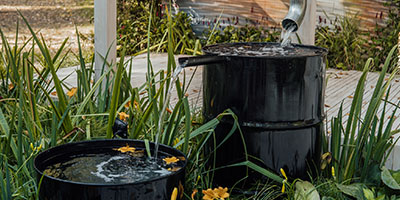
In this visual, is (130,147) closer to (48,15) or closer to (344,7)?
(344,7)

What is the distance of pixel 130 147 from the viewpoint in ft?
6.38

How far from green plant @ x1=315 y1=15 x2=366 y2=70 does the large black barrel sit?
3799 millimetres

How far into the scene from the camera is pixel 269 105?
2.04 m

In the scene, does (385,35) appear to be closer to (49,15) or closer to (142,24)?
(142,24)

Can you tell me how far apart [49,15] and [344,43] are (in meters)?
7.40

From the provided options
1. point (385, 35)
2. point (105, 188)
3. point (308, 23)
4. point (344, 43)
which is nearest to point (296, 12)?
point (308, 23)

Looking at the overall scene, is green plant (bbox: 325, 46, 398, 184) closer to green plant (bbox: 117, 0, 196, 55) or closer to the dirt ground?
green plant (bbox: 117, 0, 196, 55)

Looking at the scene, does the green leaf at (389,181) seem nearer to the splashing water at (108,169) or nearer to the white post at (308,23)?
the splashing water at (108,169)

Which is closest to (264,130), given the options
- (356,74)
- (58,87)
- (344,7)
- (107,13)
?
(58,87)

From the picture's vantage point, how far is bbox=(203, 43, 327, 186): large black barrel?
2031 mm

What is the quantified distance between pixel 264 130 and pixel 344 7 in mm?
4607

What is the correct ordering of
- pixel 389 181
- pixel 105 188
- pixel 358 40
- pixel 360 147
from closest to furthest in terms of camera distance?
pixel 105 188 < pixel 389 181 < pixel 360 147 < pixel 358 40

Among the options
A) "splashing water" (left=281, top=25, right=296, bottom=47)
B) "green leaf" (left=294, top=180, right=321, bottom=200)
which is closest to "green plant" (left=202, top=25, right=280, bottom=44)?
"splashing water" (left=281, top=25, right=296, bottom=47)

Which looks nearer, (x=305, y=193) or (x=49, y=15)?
(x=305, y=193)
